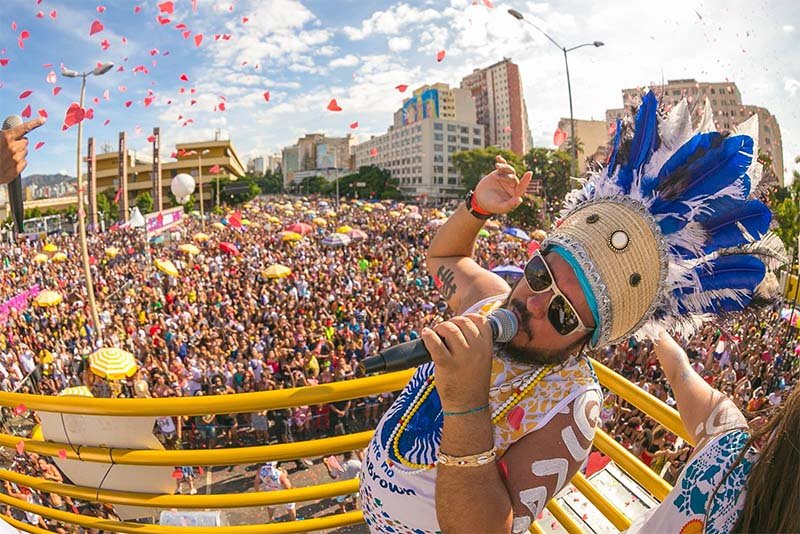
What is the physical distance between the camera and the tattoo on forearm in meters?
1.78

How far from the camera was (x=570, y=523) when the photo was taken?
1.74 meters

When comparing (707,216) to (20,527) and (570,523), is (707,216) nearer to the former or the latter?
(570,523)

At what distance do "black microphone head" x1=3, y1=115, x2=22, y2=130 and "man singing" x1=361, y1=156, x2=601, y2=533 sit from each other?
1.91 m

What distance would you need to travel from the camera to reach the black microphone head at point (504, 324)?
3.67 feet

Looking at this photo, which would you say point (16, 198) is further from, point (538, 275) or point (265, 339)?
point (265, 339)

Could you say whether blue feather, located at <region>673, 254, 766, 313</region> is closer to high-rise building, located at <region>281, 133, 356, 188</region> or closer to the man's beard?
the man's beard

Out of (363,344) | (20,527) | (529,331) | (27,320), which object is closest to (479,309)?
(529,331)

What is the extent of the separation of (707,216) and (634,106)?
14.2 inches

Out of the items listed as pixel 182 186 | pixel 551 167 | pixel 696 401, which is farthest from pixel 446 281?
pixel 551 167

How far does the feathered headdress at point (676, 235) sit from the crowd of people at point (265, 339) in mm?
162

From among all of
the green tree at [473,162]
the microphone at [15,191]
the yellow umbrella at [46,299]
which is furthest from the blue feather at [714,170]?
the green tree at [473,162]

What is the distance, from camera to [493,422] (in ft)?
3.82

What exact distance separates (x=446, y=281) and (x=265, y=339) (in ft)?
28.0

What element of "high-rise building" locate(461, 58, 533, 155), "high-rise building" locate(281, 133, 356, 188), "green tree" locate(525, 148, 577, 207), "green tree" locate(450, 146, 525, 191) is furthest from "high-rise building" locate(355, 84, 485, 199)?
"green tree" locate(525, 148, 577, 207)
